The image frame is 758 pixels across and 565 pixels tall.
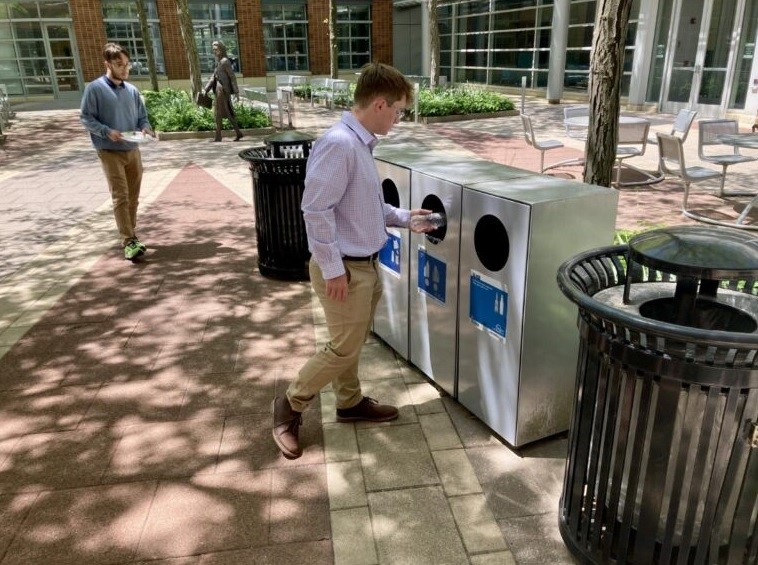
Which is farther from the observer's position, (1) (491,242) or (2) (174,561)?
(1) (491,242)

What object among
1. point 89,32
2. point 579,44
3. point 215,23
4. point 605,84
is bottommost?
point 605,84

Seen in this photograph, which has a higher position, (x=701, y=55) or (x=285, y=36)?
(x=285, y=36)

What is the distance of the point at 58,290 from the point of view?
17.7 feet

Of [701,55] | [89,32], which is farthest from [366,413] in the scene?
[89,32]

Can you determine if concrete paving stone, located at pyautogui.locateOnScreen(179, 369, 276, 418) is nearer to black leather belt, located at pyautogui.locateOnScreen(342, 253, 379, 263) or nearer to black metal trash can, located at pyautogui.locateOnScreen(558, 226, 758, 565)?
black leather belt, located at pyautogui.locateOnScreen(342, 253, 379, 263)

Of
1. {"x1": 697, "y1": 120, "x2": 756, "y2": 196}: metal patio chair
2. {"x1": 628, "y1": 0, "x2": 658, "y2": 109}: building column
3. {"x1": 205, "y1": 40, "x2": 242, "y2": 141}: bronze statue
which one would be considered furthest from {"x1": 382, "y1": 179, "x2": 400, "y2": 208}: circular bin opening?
{"x1": 628, "y1": 0, "x2": 658, "y2": 109}: building column

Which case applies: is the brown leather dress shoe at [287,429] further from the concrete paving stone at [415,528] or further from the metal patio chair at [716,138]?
the metal patio chair at [716,138]

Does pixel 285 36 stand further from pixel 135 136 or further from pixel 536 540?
pixel 536 540

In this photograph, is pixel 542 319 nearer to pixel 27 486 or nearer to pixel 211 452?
pixel 211 452

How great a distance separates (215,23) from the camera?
2822cm

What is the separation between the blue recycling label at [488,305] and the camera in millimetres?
2885

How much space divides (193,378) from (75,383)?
0.73 m

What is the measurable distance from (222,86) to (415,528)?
471 inches

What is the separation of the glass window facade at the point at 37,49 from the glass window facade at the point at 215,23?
17.6ft
